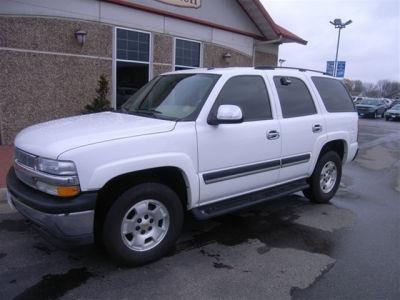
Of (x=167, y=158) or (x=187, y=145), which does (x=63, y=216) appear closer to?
(x=167, y=158)

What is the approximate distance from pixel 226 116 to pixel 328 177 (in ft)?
9.51

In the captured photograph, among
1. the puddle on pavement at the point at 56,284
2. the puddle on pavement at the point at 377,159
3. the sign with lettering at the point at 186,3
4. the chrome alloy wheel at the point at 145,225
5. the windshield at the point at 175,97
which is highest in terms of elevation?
the sign with lettering at the point at 186,3

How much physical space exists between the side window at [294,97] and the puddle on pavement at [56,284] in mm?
3052

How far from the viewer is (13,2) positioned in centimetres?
918

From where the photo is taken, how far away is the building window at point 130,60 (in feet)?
37.4

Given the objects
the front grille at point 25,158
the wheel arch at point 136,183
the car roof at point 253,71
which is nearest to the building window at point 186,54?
the car roof at point 253,71

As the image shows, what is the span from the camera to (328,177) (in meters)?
6.26

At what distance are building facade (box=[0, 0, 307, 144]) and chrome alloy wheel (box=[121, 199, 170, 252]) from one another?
694 cm

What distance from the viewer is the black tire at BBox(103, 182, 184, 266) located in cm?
360

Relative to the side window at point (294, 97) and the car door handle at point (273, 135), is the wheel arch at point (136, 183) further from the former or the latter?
the side window at point (294, 97)

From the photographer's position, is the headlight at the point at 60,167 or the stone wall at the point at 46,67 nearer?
the headlight at the point at 60,167

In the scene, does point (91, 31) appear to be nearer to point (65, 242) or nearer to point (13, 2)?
point (13, 2)

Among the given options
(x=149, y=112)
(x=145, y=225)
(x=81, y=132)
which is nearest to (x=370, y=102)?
(x=149, y=112)

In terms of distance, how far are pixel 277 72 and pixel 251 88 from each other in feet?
2.18
